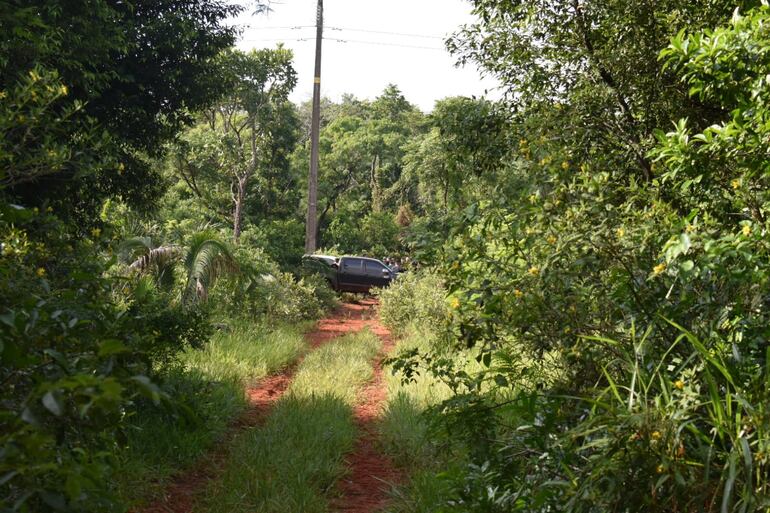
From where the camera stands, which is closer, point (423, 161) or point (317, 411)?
point (317, 411)

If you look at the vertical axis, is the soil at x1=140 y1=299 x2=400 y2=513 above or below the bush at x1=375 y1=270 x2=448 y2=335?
below

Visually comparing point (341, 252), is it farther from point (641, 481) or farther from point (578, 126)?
point (641, 481)

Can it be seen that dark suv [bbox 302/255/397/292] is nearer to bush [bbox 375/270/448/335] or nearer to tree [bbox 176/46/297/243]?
tree [bbox 176/46/297/243]

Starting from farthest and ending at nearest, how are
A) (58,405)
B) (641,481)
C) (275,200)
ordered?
(275,200) < (641,481) < (58,405)

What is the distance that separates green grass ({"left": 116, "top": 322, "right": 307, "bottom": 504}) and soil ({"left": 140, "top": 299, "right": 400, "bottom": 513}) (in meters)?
0.11

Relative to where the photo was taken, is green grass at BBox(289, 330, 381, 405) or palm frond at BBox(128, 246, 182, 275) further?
palm frond at BBox(128, 246, 182, 275)

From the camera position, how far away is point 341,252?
34.8m

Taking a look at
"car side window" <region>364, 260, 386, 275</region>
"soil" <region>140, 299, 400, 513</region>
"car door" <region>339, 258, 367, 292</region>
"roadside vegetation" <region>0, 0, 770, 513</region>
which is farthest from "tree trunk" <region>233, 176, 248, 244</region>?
"soil" <region>140, 299, 400, 513</region>

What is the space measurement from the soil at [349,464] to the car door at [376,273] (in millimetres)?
15052

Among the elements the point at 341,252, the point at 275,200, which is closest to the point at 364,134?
the point at 341,252

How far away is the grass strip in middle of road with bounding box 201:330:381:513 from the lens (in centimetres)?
567

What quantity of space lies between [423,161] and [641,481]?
29603 millimetres

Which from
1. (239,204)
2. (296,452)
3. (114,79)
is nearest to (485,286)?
(296,452)

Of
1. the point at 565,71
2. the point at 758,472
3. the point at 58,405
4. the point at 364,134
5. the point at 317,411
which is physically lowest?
the point at 317,411
